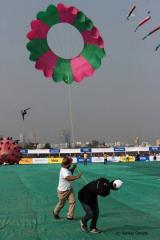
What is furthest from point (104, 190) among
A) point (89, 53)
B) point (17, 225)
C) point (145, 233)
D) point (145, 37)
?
point (145, 37)

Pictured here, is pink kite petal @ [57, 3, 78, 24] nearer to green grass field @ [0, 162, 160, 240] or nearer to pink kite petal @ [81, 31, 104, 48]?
pink kite petal @ [81, 31, 104, 48]

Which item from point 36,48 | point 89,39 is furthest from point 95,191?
point 89,39

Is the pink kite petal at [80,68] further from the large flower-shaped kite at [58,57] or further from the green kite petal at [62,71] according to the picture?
the green kite petal at [62,71]

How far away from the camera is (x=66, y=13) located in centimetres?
1602

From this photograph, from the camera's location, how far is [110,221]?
1062cm

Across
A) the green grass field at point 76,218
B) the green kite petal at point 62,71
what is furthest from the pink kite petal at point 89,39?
the green grass field at point 76,218

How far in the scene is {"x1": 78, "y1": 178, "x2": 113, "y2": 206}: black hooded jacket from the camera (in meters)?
9.24

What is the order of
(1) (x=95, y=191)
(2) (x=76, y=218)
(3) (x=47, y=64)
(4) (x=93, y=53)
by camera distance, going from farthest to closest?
(4) (x=93, y=53)
(3) (x=47, y=64)
(2) (x=76, y=218)
(1) (x=95, y=191)

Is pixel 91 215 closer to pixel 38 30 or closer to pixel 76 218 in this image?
pixel 76 218

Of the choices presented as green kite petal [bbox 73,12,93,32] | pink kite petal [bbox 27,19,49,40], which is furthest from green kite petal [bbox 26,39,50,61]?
green kite petal [bbox 73,12,93,32]

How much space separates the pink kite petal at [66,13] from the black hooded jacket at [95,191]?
8337mm

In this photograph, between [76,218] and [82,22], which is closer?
[76,218]

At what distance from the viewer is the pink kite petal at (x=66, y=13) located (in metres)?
15.9

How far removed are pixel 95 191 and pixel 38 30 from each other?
28.3ft
